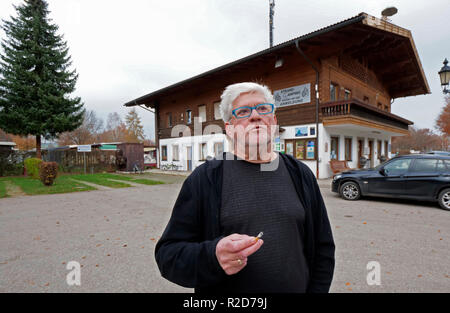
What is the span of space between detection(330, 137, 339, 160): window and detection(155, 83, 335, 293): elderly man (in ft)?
48.8

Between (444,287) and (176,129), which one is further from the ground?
(176,129)

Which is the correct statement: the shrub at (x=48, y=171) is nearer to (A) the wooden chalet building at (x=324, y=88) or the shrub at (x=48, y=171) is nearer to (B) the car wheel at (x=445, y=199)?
(A) the wooden chalet building at (x=324, y=88)

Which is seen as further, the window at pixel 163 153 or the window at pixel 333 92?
the window at pixel 163 153

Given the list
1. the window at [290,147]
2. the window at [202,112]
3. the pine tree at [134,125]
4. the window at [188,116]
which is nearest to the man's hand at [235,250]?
the window at [290,147]

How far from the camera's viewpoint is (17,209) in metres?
7.60

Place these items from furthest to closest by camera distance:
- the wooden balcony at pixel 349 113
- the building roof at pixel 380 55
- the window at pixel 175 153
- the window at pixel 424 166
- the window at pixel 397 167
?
the window at pixel 175 153 < the wooden balcony at pixel 349 113 < the building roof at pixel 380 55 < the window at pixel 397 167 < the window at pixel 424 166

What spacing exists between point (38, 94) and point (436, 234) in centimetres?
2502

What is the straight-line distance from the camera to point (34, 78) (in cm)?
1938

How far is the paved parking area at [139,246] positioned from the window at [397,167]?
1.07 metres

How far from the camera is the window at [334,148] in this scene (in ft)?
49.7

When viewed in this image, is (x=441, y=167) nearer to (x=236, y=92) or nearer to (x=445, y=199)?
(x=445, y=199)

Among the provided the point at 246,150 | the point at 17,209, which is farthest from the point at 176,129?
the point at 246,150

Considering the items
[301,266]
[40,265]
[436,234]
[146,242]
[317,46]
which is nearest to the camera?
[301,266]
